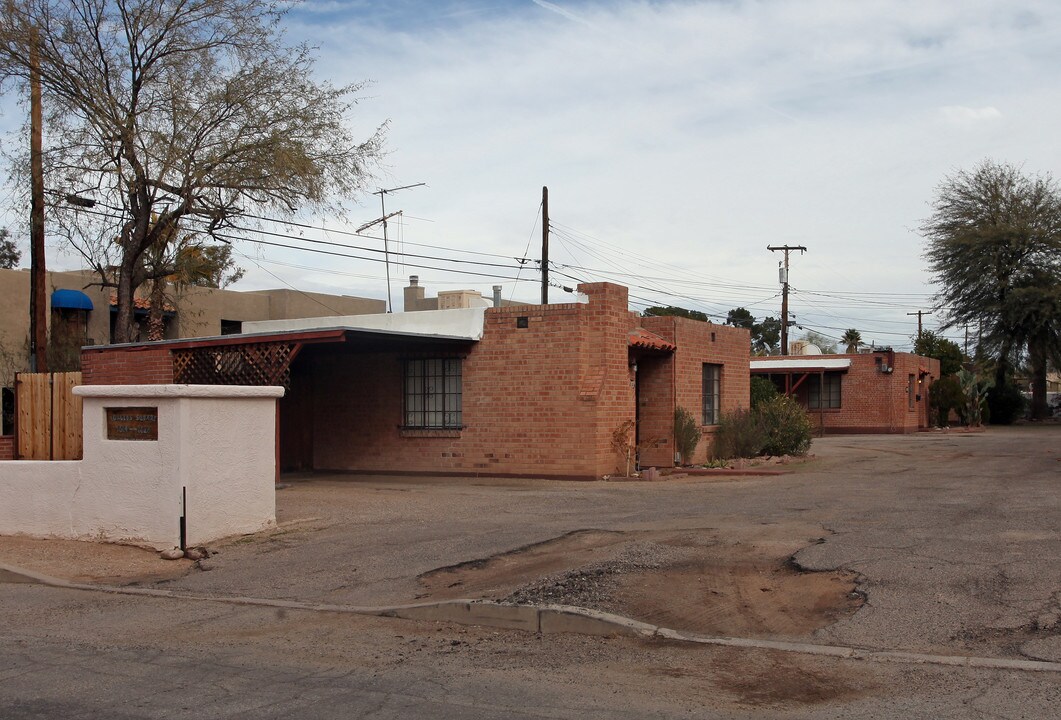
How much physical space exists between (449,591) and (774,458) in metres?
15.8

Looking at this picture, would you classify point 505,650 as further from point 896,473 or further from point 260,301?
point 260,301

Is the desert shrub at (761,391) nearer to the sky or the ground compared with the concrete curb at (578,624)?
nearer to the sky

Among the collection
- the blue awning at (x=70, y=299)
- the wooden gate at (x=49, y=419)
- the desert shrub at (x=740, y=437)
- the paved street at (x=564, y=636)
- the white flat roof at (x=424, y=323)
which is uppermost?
the blue awning at (x=70, y=299)

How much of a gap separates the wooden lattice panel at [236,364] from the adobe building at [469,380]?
0.02 metres

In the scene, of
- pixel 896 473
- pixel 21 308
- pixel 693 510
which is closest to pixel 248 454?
pixel 693 510

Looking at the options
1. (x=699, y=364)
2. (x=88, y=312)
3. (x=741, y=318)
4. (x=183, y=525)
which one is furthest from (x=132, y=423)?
(x=741, y=318)

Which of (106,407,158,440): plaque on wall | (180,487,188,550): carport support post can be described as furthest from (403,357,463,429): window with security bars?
(180,487,188,550): carport support post

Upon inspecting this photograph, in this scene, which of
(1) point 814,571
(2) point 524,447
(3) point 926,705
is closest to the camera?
(3) point 926,705

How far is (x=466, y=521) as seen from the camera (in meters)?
14.0

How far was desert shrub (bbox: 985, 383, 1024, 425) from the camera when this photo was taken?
2062 inches

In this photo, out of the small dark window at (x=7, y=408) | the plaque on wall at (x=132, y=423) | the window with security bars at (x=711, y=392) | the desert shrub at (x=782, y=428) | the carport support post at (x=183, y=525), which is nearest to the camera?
the carport support post at (x=183, y=525)

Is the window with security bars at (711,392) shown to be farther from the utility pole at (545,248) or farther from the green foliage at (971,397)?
the green foliage at (971,397)

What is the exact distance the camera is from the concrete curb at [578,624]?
22.7ft

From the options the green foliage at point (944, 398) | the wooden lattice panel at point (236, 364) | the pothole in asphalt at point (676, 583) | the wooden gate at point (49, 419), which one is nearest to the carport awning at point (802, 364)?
the green foliage at point (944, 398)
